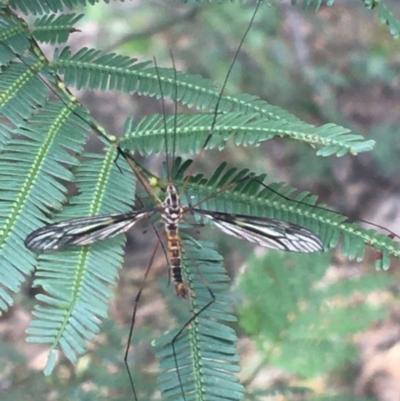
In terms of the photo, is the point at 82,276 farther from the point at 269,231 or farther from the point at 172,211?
the point at 269,231

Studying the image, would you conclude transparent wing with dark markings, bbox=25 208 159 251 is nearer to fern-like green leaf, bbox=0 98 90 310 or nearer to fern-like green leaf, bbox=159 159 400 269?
fern-like green leaf, bbox=0 98 90 310

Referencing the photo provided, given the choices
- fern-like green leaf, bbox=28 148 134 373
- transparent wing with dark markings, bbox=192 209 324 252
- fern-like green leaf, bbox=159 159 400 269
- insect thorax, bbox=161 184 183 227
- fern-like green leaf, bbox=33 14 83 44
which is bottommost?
fern-like green leaf, bbox=28 148 134 373

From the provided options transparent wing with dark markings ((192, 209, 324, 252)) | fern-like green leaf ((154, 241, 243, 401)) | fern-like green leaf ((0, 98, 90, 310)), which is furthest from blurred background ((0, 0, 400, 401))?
fern-like green leaf ((0, 98, 90, 310))

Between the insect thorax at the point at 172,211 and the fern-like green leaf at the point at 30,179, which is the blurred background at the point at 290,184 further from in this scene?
the fern-like green leaf at the point at 30,179

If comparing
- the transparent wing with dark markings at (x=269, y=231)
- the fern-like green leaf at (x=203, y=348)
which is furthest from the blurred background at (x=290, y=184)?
the fern-like green leaf at (x=203, y=348)

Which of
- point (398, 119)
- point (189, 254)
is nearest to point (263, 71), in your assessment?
point (398, 119)

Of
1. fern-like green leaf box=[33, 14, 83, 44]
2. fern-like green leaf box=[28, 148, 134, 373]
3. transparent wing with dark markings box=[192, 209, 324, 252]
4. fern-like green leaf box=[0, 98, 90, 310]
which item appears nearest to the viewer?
fern-like green leaf box=[28, 148, 134, 373]
